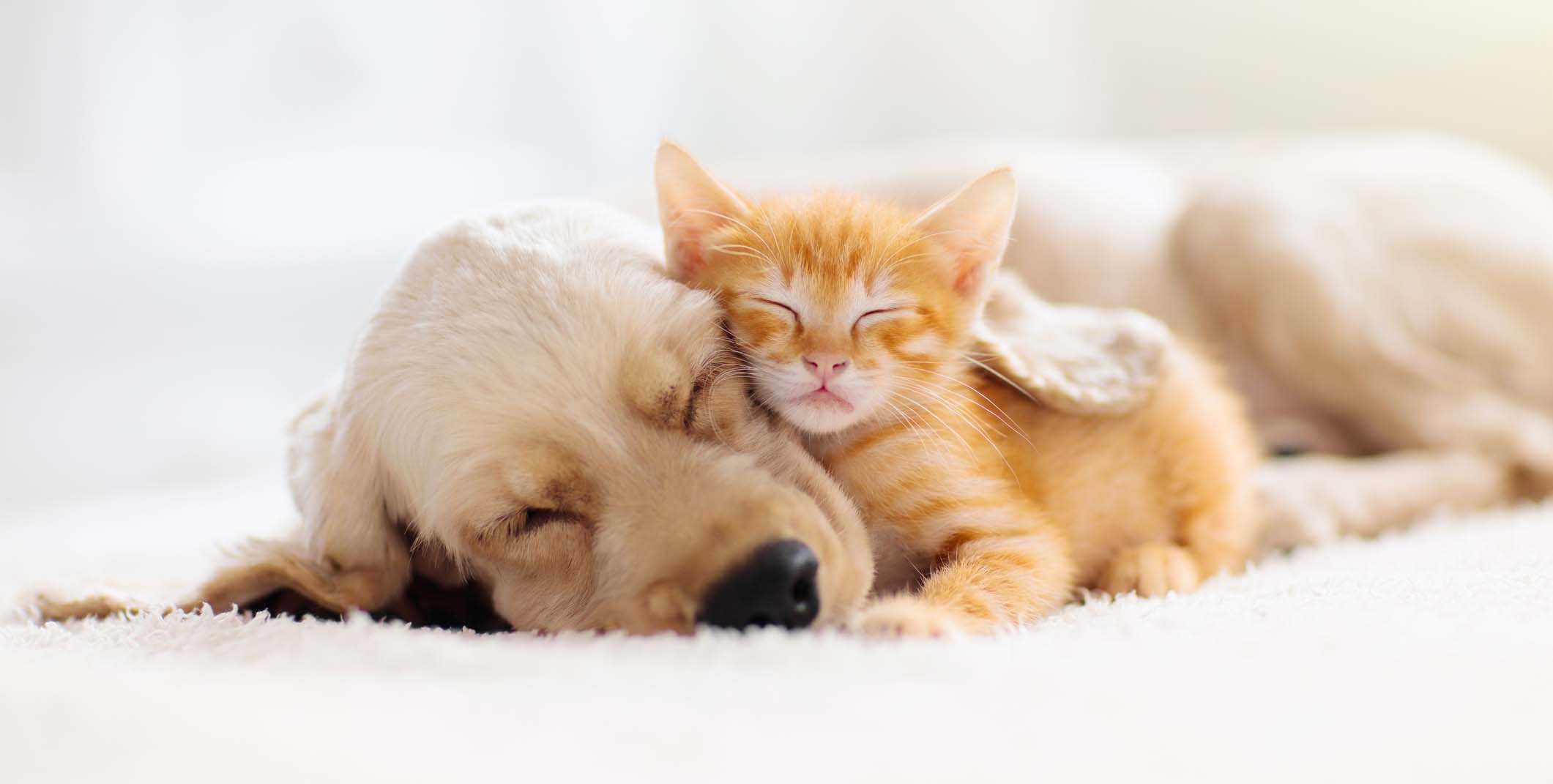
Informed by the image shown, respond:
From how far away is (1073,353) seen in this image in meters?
1.84

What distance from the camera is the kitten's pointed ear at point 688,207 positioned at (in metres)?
1.62

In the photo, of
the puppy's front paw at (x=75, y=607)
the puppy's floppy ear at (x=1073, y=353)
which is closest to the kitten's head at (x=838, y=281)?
the puppy's floppy ear at (x=1073, y=353)

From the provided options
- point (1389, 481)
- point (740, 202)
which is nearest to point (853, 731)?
point (740, 202)

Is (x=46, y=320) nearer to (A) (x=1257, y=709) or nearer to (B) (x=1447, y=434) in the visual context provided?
(A) (x=1257, y=709)

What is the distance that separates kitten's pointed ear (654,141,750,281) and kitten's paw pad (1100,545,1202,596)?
0.77 metres

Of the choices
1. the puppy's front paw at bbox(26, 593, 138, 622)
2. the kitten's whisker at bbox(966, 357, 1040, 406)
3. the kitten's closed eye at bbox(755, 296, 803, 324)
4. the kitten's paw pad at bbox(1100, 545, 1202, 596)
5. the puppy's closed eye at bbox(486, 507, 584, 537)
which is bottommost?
the kitten's paw pad at bbox(1100, 545, 1202, 596)

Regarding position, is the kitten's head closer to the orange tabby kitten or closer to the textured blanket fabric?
the orange tabby kitten

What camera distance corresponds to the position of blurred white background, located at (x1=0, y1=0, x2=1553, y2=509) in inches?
133

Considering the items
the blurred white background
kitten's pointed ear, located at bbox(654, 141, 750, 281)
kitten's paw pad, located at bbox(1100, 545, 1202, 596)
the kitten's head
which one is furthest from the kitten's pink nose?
the blurred white background

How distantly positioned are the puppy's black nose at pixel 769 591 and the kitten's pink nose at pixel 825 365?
294mm

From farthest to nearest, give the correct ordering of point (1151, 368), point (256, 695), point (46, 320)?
point (46, 320), point (1151, 368), point (256, 695)

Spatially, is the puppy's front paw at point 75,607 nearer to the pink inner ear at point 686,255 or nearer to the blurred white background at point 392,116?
the pink inner ear at point 686,255

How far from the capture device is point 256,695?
1.11 meters

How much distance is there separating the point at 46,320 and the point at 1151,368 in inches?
123
